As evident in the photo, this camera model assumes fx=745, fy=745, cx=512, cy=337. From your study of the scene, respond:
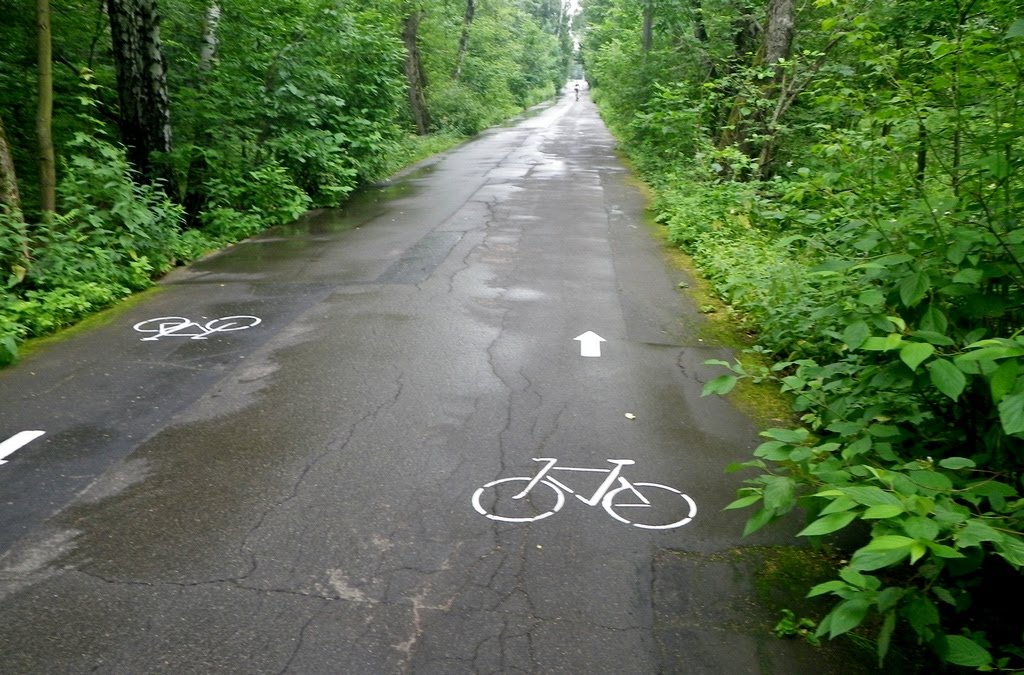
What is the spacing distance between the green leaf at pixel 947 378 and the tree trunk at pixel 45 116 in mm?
9449

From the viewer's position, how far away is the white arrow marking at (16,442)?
17.3ft

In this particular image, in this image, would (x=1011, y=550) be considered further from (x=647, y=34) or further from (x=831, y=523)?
(x=647, y=34)

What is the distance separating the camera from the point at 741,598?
12.6 feet

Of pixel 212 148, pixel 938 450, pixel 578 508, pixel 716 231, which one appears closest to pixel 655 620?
pixel 578 508

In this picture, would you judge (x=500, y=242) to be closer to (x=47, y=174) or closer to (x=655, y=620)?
(x=47, y=174)

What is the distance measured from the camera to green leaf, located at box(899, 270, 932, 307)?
3576 mm

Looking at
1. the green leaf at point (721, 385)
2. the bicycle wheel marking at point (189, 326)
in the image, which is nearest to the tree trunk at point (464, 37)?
the bicycle wheel marking at point (189, 326)

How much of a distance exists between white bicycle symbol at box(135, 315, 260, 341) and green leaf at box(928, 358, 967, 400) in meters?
6.87

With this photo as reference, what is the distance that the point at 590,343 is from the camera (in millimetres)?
7773

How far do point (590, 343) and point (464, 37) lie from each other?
133 feet

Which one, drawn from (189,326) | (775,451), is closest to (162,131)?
(189,326)

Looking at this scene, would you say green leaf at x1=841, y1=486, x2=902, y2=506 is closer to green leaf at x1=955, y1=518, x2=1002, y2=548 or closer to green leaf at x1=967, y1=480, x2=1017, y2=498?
green leaf at x1=955, y1=518, x2=1002, y2=548

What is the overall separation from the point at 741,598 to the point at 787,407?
280 cm

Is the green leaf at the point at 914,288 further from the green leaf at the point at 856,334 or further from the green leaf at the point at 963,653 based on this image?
the green leaf at the point at 963,653
